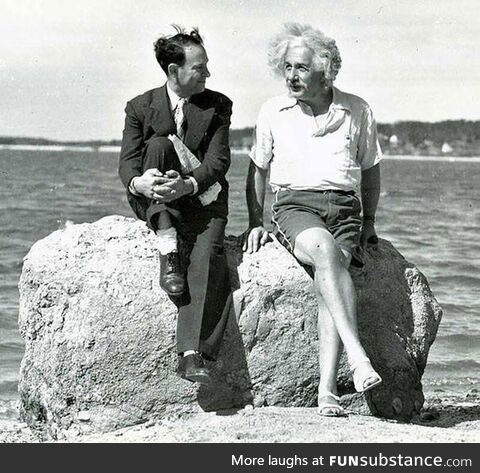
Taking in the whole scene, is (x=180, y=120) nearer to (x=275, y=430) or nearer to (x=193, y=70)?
(x=193, y=70)

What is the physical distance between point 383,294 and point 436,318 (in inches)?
18.2

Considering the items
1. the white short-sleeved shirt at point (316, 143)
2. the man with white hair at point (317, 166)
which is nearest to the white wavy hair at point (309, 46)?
the man with white hair at point (317, 166)

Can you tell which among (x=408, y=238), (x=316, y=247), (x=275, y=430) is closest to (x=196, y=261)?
(x=316, y=247)

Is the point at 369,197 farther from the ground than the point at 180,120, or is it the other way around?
the point at 180,120

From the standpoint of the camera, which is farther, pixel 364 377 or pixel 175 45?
pixel 175 45

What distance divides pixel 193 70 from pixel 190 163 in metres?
0.48

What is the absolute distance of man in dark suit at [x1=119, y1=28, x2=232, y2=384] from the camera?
539 cm

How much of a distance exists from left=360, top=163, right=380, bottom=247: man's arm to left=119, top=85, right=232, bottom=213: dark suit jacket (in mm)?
811

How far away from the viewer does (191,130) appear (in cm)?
559

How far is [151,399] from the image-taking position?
5598 mm

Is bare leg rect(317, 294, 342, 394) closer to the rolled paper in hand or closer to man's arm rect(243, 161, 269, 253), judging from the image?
man's arm rect(243, 161, 269, 253)

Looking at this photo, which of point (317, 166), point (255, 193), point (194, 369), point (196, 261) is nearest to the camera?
point (194, 369)
